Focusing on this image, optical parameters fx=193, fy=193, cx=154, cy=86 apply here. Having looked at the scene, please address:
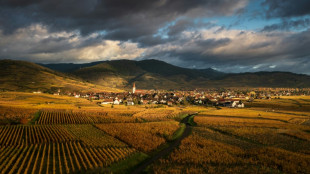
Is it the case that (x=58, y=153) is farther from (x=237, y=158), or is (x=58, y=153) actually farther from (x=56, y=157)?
(x=237, y=158)

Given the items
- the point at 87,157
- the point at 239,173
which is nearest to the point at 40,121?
the point at 87,157

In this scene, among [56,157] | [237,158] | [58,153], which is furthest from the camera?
[58,153]

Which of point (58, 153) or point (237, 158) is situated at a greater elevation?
point (58, 153)

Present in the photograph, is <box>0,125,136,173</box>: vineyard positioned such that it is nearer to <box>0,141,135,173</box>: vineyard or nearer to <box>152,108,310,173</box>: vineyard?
<box>0,141,135,173</box>: vineyard

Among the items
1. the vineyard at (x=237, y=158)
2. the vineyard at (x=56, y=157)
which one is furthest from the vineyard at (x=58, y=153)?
the vineyard at (x=237, y=158)

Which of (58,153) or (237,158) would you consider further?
(58,153)

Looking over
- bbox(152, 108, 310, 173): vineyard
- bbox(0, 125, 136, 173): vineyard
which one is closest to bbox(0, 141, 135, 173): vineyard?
bbox(0, 125, 136, 173): vineyard

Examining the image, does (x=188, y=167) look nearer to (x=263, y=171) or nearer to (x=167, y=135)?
(x=263, y=171)

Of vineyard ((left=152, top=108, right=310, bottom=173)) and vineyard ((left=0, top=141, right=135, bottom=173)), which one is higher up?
vineyard ((left=0, top=141, right=135, bottom=173))

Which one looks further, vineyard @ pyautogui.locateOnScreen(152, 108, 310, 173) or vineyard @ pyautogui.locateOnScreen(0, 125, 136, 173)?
vineyard @ pyautogui.locateOnScreen(152, 108, 310, 173)

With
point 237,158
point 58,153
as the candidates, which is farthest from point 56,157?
point 237,158

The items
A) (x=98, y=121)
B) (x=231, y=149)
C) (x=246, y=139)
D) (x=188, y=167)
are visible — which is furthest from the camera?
(x=98, y=121)
